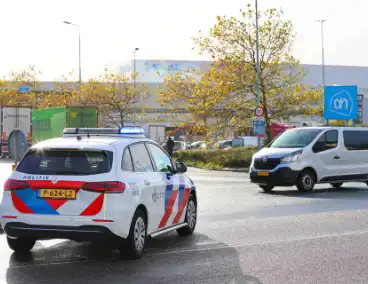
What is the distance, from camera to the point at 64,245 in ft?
33.8

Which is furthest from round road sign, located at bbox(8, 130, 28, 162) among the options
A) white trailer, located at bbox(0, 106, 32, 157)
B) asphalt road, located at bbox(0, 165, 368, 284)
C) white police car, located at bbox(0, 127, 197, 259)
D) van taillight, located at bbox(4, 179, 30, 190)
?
white trailer, located at bbox(0, 106, 32, 157)

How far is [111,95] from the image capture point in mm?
70000

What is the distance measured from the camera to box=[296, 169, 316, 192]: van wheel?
19906 millimetres

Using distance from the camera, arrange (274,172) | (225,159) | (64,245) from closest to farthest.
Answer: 1. (64,245)
2. (274,172)
3. (225,159)

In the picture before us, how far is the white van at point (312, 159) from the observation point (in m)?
19.8

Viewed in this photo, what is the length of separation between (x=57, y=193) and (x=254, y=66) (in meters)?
31.8

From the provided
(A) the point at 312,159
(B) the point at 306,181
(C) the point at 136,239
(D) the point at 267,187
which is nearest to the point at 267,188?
(D) the point at 267,187

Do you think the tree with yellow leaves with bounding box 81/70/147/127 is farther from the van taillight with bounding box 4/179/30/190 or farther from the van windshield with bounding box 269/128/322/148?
the van taillight with bounding box 4/179/30/190

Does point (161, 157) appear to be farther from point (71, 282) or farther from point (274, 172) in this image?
Result: point (274, 172)

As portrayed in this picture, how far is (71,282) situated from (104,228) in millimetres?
1085

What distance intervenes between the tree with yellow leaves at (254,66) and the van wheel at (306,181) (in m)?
19.3

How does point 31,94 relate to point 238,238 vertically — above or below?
above

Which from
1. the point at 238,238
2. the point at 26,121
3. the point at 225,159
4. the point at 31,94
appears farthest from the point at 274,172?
the point at 31,94

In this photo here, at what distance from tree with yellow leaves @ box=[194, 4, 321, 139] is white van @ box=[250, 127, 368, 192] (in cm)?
1822
